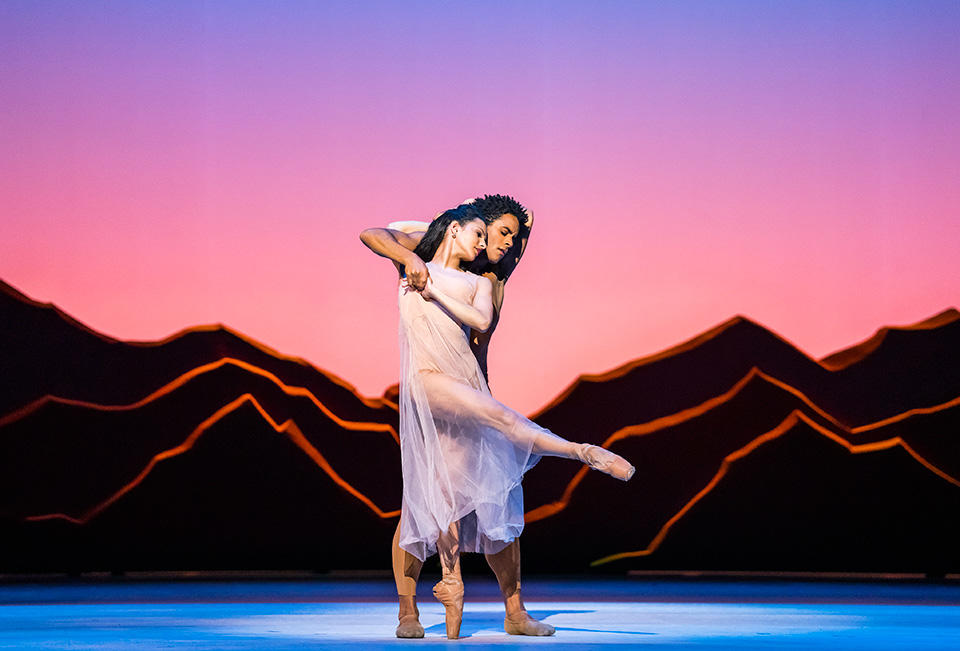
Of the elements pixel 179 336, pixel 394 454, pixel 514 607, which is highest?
pixel 179 336

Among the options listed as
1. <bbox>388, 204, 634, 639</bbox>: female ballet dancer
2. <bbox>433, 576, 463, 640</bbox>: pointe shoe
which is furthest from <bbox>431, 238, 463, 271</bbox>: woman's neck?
<bbox>433, 576, 463, 640</bbox>: pointe shoe

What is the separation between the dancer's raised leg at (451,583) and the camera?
3.57 m

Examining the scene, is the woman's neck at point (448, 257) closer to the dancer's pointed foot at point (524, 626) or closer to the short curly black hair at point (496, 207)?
the short curly black hair at point (496, 207)

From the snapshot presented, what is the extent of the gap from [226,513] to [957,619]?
4.08 meters

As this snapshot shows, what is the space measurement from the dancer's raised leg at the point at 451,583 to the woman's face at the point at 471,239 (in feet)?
2.69

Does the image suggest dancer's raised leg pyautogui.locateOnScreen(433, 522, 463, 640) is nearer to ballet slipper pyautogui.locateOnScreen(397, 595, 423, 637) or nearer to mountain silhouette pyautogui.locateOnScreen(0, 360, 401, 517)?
ballet slipper pyautogui.locateOnScreen(397, 595, 423, 637)

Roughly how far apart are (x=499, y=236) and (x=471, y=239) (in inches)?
3.6

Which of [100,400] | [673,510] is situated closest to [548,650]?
[673,510]

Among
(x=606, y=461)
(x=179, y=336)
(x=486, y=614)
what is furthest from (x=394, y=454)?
(x=606, y=461)

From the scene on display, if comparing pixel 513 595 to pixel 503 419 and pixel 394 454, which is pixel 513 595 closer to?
pixel 503 419

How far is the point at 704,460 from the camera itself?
279 inches

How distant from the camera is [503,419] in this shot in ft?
11.7

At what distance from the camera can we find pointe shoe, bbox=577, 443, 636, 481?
3289 millimetres

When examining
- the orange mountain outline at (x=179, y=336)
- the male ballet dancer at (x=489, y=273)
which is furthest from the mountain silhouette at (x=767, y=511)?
the male ballet dancer at (x=489, y=273)
